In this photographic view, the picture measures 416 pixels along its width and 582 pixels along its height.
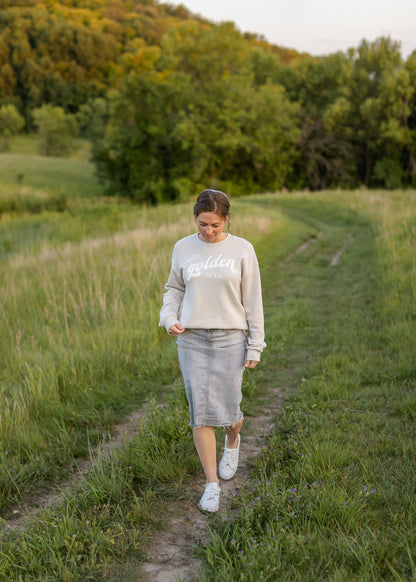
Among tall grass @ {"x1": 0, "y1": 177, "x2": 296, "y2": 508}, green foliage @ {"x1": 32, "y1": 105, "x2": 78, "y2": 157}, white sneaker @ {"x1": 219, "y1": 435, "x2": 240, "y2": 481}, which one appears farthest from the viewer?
green foliage @ {"x1": 32, "y1": 105, "x2": 78, "y2": 157}

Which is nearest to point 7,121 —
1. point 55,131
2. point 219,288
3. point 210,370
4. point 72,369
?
point 55,131

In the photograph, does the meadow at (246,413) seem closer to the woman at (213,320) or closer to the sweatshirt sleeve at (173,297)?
the woman at (213,320)

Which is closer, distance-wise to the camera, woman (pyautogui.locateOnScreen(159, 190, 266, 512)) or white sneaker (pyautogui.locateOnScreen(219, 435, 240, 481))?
woman (pyautogui.locateOnScreen(159, 190, 266, 512))

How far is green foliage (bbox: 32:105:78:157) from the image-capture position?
66375 mm

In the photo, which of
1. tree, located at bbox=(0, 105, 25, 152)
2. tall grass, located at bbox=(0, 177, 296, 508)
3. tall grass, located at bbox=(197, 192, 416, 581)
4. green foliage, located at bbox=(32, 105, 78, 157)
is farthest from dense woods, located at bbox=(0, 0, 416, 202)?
tall grass, located at bbox=(197, 192, 416, 581)

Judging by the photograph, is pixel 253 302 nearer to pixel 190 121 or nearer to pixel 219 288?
pixel 219 288

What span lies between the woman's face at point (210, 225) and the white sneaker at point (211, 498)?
163cm

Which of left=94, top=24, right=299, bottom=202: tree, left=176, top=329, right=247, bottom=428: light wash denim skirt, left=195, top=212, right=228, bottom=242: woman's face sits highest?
left=94, top=24, right=299, bottom=202: tree

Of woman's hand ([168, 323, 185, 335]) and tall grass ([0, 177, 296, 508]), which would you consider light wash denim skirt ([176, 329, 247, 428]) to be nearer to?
woman's hand ([168, 323, 185, 335])

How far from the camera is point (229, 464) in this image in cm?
347

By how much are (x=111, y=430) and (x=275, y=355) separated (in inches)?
89.9

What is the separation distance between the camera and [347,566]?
2.44m

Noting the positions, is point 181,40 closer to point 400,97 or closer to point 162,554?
point 400,97

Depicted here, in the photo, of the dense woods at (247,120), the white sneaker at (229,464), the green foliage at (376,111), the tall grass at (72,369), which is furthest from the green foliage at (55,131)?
the white sneaker at (229,464)
